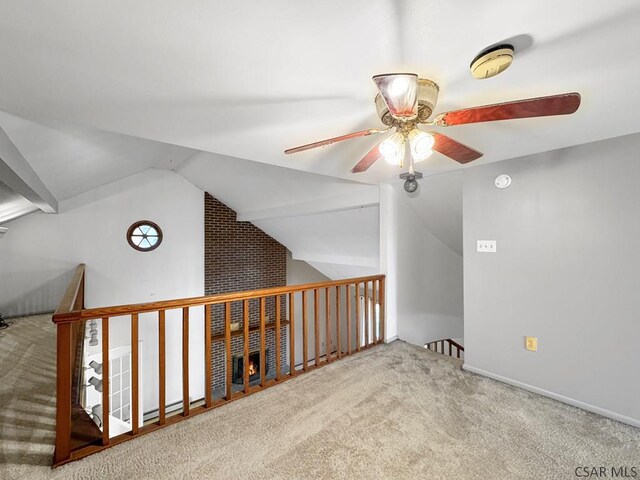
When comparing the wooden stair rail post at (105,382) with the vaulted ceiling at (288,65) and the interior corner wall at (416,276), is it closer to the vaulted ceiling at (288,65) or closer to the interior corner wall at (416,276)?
the vaulted ceiling at (288,65)

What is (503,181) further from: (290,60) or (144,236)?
(144,236)

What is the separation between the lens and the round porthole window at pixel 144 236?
5211 mm

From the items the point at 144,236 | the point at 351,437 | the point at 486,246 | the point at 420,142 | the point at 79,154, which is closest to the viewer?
the point at 420,142

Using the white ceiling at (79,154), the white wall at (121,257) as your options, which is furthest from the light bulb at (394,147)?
the white wall at (121,257)

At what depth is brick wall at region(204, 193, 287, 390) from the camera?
6.09 meters

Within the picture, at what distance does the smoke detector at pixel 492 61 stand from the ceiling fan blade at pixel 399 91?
306 millimetres

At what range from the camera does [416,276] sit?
13.0 feet

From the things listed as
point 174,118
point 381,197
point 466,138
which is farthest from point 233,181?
point 466,138

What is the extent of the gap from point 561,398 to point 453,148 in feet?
7.07

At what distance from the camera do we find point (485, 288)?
2.67m

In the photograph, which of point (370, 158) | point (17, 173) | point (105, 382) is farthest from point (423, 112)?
point (17, 173)

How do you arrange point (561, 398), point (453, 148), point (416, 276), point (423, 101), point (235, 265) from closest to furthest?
1. point (423, 101)
2. point (453, 148)
3. point (561, 398)
4. point (416, 276)
5. point (235, 265)

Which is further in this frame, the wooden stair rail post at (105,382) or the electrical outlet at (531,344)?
the electrical outlet at (531,344)

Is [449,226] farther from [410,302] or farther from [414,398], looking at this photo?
[414,398]
